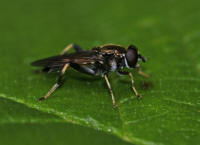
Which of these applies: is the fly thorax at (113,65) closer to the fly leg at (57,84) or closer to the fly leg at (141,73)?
the fly leg at (141,73)

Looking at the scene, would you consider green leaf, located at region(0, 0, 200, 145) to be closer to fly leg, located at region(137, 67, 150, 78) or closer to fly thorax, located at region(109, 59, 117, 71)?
fly leg, located at region(137, 67, 150, 78)

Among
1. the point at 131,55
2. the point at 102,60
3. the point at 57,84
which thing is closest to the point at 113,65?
the point at 102,60

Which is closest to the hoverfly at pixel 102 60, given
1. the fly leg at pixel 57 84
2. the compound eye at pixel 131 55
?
the compound eye at pixel 131 55

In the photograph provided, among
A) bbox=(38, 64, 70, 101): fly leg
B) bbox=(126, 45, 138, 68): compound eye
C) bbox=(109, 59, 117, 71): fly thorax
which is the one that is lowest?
bbox=(38, 64, 70, 101): fly leg

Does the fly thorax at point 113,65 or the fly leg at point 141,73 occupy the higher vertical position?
the fly thorax at point 113,65

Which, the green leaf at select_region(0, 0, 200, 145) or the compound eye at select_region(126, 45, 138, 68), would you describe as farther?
the compound eye at select_region(126, 45, 138, 68)

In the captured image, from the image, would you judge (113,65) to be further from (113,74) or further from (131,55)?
(131,55)

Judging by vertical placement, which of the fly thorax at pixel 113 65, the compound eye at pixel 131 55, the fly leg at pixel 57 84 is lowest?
the fly leg at pixel 57 84

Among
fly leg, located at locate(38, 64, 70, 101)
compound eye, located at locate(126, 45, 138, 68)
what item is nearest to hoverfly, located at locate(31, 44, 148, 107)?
compound eye, located at locate(126, 45, 138, 68)

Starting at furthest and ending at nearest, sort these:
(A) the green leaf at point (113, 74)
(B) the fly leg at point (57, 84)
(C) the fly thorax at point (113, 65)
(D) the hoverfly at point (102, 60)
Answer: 1. (C) the fly thorax at point (113, 65)
2. (D) the hoverfly at point (102, 60)
3. (B) the fly leg at point (57, 84)
4. (A) the green leaf at point (113, 74)

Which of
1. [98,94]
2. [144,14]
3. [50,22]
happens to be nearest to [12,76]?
[98,94]
